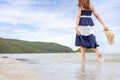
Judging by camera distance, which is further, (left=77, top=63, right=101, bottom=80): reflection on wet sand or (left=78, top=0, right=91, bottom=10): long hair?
(left=78, top=0, right=91, bottom=10): long hair

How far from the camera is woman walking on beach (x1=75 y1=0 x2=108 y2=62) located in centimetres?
1231

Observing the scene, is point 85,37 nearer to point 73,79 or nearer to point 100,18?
point 100,18

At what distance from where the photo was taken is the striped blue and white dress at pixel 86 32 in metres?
12.5

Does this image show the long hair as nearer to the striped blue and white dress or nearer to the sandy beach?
the striped blue and white dress

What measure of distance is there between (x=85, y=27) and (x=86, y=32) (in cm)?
19

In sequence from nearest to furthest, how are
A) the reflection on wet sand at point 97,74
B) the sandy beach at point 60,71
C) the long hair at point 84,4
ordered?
the reflection on wet sand at point 97,74 < the sandy beach at point 60,71 < the long hair at point 84,4

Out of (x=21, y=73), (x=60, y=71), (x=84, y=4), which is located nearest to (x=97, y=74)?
(x=60, y=71)

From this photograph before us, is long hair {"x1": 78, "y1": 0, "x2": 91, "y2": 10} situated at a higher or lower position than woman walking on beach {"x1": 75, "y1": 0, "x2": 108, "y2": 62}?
higher

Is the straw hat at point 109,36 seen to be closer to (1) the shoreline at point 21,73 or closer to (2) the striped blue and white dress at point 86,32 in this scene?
(2) the striped blue and white dress at point 86,32

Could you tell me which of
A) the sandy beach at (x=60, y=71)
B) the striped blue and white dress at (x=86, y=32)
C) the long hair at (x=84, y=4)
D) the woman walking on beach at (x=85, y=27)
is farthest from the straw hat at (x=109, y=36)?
the sandy beach at (x=60, y=71)

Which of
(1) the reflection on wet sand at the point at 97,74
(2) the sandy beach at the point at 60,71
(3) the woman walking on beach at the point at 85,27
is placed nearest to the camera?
(1) the reflection on wet sand at the point at 97,74

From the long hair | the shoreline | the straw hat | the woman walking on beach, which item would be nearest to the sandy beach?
the shoreline

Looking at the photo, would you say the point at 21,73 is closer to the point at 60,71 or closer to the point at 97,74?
the point at 60,71

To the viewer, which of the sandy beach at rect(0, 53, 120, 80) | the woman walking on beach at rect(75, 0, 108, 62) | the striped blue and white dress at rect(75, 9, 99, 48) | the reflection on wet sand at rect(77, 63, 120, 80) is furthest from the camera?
the striped blue and white dress at rect(75, 9, 99, 48)
